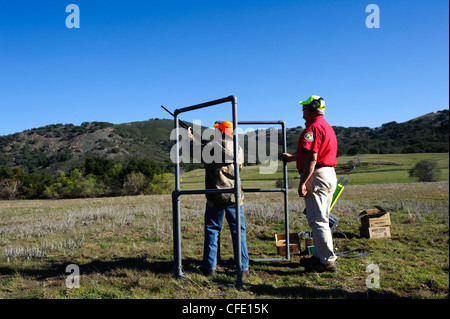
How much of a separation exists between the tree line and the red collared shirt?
26989 millimetres

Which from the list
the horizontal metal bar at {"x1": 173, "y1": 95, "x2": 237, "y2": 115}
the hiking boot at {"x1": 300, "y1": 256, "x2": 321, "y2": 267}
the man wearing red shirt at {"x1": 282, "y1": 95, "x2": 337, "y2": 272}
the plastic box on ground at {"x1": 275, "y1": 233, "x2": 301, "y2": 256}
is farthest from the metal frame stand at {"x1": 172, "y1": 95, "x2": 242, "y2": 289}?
the plastic box on ground at {"x1": 275, "y1": 233, "x2": 301, "y2": 256}

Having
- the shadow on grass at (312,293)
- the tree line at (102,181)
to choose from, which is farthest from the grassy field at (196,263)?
the tree line at (102,181)

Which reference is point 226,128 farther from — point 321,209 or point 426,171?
point 426,171

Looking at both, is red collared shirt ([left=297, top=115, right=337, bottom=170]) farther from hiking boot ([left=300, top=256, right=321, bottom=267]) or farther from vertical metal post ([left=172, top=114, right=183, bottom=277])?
vertical metal post ([left=172, top=114, right=183, bottom=277])

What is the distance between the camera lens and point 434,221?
8969 millimetres

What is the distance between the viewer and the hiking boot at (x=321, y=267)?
5154 millimetres

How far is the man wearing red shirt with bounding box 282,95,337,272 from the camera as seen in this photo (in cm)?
495

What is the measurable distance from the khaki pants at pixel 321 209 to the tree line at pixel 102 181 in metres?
27.0

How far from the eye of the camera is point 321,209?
16.4 feet

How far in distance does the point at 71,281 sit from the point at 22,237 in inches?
182

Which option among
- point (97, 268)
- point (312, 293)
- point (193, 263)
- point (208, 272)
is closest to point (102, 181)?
point (97, 268)

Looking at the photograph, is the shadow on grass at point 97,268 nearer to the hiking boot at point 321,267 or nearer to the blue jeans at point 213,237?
the blue jeans at point 213,237
